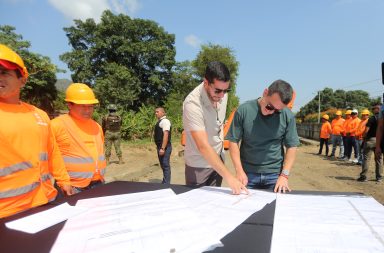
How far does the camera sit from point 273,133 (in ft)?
8.09

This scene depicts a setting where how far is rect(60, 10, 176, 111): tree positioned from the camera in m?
26.1

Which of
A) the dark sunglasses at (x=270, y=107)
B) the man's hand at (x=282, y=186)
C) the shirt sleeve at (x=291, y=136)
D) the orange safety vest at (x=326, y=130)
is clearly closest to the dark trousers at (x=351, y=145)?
the orange safety vest at (x=326, y=130)

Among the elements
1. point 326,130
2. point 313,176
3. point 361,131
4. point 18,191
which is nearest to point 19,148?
point 18,191

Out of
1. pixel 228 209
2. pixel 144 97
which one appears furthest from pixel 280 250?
pixel 144 97

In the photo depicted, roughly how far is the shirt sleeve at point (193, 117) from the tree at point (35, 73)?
12615mm

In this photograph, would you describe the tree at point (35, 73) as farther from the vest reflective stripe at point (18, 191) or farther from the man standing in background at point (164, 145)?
the vest reflective stripe at point (18, 191)

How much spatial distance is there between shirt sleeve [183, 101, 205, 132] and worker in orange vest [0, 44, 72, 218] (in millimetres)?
1003

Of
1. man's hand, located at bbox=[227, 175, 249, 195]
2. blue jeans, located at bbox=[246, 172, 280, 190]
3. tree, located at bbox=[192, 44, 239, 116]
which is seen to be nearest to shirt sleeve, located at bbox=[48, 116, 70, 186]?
man's hand, located at bbox=[227, 175, 249, 195]

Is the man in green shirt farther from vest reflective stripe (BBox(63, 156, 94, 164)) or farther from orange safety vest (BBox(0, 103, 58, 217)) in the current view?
orange safety vest (BBox(0, 103, 58, 217))

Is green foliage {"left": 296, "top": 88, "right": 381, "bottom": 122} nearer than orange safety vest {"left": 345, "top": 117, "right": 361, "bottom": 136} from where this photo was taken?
No

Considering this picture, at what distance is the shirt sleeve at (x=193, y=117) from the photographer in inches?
90.9

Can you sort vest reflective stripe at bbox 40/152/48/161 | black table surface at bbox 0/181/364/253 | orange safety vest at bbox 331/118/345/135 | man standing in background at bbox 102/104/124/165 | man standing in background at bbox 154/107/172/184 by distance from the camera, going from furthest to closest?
orange safety vest at bbox 331/118/345/135, man standing in background at bbox 102/104/124/165, man standing in background at bbox 154/107/172/184, vest reflective stripe at bbox 40/152/48/161, black table surface at bbox 0/181/364/253

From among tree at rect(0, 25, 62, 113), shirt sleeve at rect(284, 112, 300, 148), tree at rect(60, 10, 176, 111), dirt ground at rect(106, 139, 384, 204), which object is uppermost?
tree at rect(60, 10, 176, 111)

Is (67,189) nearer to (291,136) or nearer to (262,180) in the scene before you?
(262,180)
